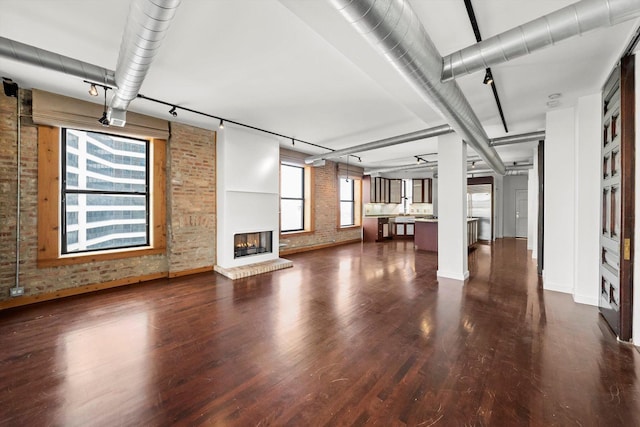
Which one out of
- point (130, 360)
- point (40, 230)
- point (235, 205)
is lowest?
point (130, 360)

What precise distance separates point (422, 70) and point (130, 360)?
3.53 m

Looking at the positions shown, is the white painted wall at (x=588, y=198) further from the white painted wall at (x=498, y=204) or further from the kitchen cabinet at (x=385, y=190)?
the white painted wall at (x=498, y=204)

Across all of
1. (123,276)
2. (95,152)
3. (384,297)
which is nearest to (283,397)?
(384,297)

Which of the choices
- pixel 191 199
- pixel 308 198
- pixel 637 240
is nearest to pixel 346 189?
pixel 308 198

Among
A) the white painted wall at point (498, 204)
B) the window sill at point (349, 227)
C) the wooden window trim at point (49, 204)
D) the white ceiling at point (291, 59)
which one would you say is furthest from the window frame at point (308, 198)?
the white painted wall at point (498, 204)

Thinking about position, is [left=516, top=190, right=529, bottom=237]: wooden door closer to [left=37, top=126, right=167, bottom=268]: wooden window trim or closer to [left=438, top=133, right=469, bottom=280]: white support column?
[left=438, top=133, right=469, bottom=280]: white support column

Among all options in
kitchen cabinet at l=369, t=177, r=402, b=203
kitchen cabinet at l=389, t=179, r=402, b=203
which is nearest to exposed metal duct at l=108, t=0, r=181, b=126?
kitchen cabinet at l=369, t=177, r=402, b=203

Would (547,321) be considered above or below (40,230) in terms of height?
below

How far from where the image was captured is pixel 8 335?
285 cm

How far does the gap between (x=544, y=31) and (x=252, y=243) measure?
5.67 meters

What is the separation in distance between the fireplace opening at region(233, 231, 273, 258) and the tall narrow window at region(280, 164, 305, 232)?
1.42m

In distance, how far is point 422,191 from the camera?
37.2 ft

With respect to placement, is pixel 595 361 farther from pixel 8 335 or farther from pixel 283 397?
pixel 8 335

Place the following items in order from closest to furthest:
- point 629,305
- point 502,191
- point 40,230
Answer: point 629,305 < point 40,230 < point 502,191
